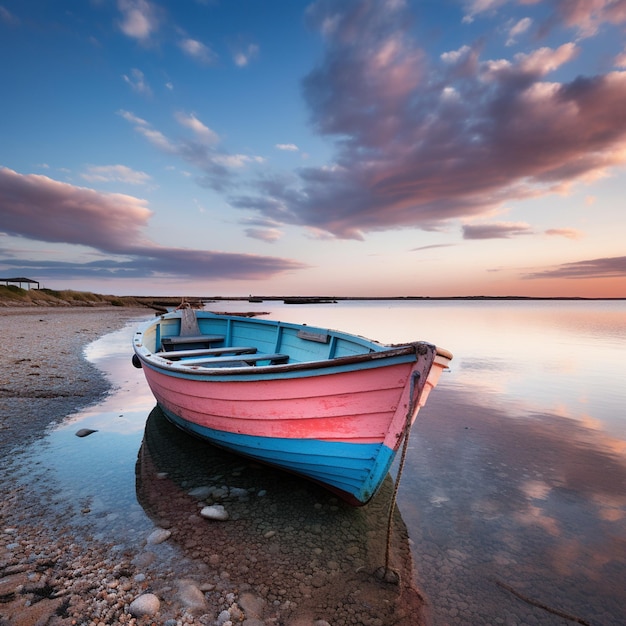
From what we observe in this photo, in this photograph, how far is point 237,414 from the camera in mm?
5637

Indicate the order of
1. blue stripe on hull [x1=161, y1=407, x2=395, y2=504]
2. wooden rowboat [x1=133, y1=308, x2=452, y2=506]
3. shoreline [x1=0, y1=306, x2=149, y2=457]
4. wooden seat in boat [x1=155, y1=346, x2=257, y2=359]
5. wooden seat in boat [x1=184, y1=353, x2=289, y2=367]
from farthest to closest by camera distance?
wooden seat in boat [x1=155, y1=346, x2=257, y2=359]
wooden seat in boat [x1=184, y1=353, x2=289, y2=367]
shoreline [x1=0, y1=306, x2=149, y2=457]
blue stripe on hull [x1=161, y1=407, x2=395, y2=504]
wooden rowboat [x1=133, y1=308, x2=452, y2=506]

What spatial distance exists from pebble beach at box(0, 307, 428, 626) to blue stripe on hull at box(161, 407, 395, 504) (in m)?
0.49

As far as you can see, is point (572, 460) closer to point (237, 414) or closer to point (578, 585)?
point (578, 585)

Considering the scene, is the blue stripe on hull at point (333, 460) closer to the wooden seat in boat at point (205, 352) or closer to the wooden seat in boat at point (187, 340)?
the wooden seat in boat at point (205, 352)

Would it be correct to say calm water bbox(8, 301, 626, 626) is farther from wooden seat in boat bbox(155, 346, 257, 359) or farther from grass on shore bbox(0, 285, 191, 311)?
grass on shore bbox(0, 285, 191, 311)

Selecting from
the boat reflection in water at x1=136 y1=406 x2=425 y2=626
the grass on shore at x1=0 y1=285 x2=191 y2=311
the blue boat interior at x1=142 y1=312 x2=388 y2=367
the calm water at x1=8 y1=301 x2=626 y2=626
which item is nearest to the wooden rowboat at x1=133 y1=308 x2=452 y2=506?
the boat reflection in water at x1=136 y1=406 x2=425 y2=626

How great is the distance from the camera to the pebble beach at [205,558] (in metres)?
3.37

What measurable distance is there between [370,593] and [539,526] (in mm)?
2837

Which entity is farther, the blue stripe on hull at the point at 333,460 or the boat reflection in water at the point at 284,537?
the blue stripe on hull at the point at 333,460

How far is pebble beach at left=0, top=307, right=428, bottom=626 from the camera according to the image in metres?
3.37

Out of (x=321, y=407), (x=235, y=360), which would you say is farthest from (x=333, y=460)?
(x=235, y=360)

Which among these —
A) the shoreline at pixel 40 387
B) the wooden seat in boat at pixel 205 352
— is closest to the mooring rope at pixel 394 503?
the shoreline at pixel 40 387

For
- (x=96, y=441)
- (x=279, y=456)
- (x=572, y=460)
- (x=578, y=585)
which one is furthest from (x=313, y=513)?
(x=572, y=460)

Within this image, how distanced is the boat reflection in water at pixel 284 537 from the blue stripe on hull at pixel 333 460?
487 millimetres
